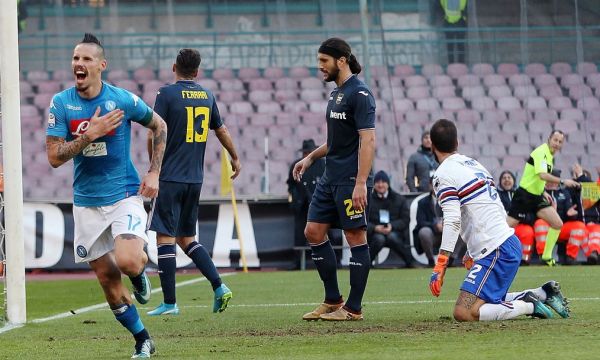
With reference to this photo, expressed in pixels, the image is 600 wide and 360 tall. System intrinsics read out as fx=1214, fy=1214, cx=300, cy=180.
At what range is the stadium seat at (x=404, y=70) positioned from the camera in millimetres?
22516

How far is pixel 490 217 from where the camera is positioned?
29.0 feet

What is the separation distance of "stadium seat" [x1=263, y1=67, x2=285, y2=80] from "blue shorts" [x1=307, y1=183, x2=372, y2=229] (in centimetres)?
1406

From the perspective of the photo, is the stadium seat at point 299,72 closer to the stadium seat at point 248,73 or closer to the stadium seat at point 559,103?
the stadium seat at point 248,73

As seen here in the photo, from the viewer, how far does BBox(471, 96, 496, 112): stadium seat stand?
22.1 m

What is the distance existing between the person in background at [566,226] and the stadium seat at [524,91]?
300cm

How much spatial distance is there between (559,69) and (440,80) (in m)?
2.15

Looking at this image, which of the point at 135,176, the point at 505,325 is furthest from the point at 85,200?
the point at 505,325

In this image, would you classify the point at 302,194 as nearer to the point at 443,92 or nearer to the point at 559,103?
the point at 443,92

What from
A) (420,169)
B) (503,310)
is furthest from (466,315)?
(420,169)

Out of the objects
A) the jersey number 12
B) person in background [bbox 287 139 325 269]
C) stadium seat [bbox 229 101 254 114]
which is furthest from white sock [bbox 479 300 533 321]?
stadium seat [bbox 229 101 254 114]

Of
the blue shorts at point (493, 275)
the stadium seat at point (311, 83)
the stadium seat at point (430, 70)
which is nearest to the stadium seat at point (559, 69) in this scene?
the stadium seat at point (430, 70)

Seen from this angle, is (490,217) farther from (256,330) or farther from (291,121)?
(291,121)

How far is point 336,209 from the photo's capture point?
945cm

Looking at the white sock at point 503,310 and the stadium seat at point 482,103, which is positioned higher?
the stadium seat at point 482,103
